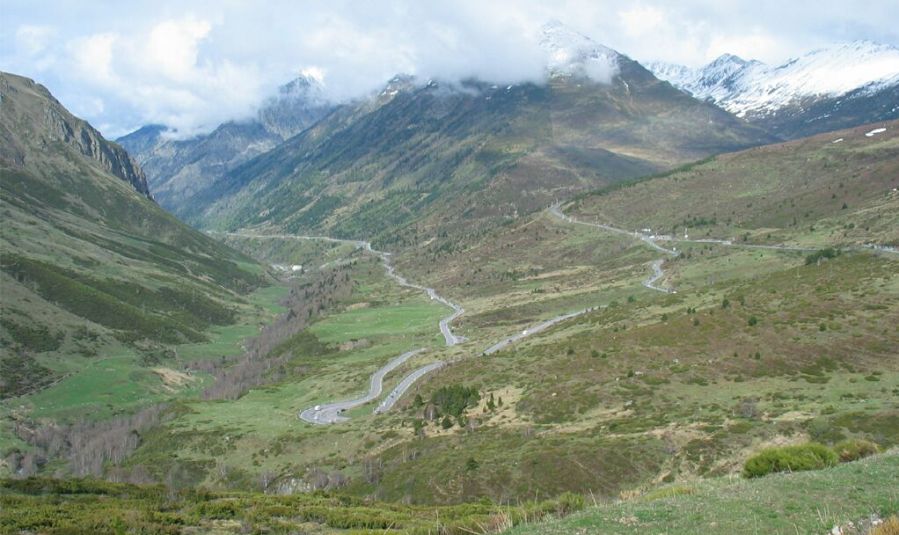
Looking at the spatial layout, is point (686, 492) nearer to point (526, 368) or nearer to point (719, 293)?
point (526, 368)

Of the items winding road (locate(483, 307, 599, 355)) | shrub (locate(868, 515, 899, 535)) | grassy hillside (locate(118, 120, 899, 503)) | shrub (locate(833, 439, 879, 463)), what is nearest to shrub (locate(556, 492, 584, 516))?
shrub (locate(868, 515, 899, 535))

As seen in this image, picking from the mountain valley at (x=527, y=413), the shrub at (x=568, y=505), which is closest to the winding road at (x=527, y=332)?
the mountain valley at (x=527, y=413)

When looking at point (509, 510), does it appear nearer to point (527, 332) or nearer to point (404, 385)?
point (404, 385)

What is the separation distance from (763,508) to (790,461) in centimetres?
1212

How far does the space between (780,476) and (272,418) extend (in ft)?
357

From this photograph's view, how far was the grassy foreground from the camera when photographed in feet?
73.5

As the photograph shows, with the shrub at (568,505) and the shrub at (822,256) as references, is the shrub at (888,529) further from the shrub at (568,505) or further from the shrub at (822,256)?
the shrub at (822,256)

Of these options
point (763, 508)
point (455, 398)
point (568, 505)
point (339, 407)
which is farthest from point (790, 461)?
point (339, 407)

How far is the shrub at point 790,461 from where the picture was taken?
34188 millimetres

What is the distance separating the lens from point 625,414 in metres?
76.4

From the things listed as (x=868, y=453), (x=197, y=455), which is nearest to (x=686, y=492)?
(x=868, y=453)

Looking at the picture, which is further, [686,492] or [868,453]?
[868,453]

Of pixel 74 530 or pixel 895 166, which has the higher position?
pixel 895 166

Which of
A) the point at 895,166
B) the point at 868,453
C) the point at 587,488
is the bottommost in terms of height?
the point at 587,488
